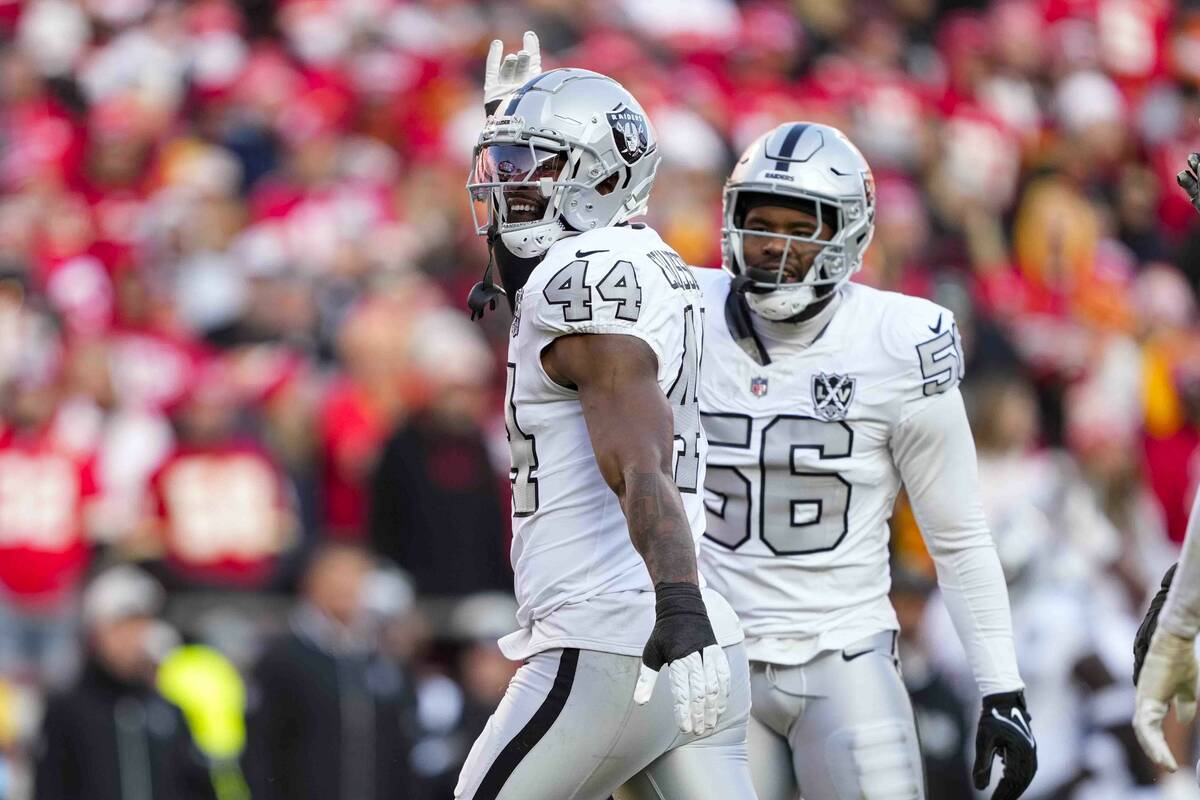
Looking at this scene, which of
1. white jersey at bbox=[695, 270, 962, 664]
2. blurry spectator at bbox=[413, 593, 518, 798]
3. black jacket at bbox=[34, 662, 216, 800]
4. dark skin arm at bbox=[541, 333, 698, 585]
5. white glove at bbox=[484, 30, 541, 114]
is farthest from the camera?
blurry spectator at bbox=[413, 593, 518, 798]

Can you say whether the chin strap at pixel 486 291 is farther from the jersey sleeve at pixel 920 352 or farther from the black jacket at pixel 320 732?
the black jacket at pixel 320 732

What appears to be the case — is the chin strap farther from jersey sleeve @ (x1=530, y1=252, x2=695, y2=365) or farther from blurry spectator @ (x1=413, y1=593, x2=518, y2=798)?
blurry spectator @ (x1=413, y1=593, x2=518, y2=798)

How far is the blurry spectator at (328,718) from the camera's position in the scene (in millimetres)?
8289

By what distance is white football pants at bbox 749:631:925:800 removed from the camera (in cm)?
494

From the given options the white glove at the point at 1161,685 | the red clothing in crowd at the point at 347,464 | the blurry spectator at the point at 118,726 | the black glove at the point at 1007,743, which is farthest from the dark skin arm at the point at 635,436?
the red clothing in crowd at the point at 347,464

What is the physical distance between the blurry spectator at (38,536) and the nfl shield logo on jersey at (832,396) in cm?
438

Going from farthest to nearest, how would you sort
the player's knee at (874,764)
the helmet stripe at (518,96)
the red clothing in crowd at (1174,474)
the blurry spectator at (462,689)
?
the red clothing in crowd at (1174,474) < the blurry spectator at (462,689) < the player's knee at (874,764) < the helmet stripe at (518,96)

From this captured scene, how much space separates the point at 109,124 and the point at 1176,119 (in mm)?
6674

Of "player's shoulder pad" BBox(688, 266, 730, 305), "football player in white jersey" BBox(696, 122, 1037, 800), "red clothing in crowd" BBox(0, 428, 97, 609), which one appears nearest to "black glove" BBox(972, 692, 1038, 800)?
"football player in white jersey" BBox(696, 122, 1037, 800)

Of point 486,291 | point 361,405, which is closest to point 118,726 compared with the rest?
point 361,405

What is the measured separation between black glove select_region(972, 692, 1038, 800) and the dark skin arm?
4.85 ft

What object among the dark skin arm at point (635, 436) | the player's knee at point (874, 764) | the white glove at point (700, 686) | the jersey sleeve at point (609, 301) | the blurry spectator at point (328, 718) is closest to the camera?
the white glove at point (700, 686)

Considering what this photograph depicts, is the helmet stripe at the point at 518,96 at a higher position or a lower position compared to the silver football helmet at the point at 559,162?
higher

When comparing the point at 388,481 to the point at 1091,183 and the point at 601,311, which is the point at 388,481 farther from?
the point at 1091,183
